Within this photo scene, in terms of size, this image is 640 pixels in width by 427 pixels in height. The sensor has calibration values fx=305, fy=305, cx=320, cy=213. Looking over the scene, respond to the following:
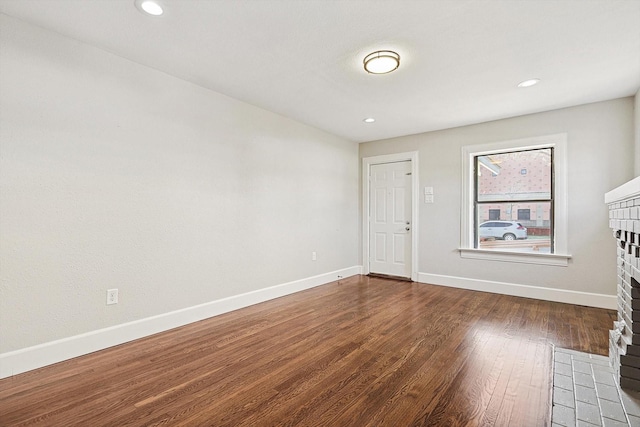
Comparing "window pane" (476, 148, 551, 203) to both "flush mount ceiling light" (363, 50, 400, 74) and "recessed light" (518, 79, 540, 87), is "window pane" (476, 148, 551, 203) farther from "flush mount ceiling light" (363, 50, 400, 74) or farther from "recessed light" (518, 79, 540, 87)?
"flush mount ceiling light" (363, 50, 400, 74)

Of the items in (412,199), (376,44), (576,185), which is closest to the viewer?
(376,44)

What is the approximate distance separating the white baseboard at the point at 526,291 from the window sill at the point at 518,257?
0.33 m

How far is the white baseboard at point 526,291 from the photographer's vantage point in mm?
3598

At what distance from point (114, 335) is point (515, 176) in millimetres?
5040

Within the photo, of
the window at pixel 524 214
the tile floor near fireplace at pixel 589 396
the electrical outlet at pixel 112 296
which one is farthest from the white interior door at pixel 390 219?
the electrical outlet at pixel 112 296

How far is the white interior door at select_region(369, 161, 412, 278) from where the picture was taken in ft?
17.1

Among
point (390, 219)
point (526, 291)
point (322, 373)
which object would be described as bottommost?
point (322, 373)

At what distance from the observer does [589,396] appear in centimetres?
185

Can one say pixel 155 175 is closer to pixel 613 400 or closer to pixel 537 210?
pixel 613 400

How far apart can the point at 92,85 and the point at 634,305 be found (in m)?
4.23

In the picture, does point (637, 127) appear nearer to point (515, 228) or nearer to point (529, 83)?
point (529, 83)

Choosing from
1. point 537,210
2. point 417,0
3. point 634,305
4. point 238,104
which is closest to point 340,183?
point 238,104

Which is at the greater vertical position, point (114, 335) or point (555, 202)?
point (555, 202)

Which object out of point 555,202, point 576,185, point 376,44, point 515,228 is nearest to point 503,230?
point 515,228
